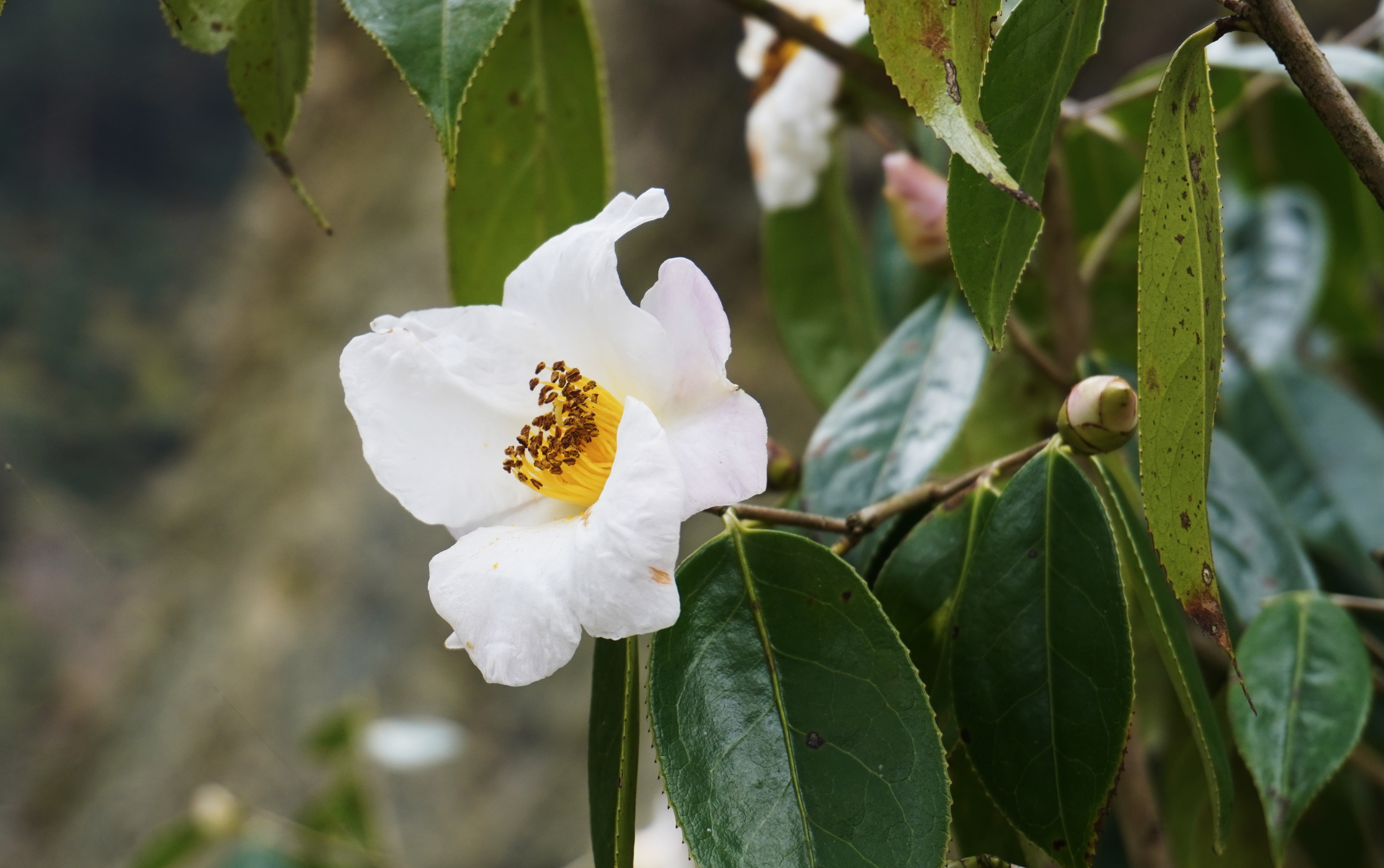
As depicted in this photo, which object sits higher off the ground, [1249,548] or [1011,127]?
[1011,127]

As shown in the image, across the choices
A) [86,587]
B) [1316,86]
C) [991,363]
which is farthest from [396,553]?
[1316,86]

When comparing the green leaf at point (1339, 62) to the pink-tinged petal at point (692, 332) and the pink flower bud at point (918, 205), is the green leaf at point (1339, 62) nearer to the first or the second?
the pink flower bud at point (918, 205)

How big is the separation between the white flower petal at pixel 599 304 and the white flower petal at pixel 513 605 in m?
0.07

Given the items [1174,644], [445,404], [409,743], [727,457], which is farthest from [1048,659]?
[409,743]

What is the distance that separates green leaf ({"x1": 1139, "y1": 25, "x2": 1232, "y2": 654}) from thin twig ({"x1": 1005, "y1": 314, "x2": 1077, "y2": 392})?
231 mm

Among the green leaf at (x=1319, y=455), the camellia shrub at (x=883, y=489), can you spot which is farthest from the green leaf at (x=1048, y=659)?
the green leaf at (x=1319, y=455)

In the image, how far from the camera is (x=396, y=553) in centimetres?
202

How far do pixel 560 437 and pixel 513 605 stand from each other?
10cm

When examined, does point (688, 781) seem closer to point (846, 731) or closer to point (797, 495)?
point (846, 731)

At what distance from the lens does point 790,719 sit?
0.36m

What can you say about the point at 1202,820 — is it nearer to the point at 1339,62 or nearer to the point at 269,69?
the point at 1339,62

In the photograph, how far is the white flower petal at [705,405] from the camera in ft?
1.12

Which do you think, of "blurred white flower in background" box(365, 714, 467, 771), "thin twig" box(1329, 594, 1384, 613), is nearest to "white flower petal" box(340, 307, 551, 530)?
"thin twig" box(1329, 594, 1384, 613)

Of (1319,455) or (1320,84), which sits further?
(1319,455)
